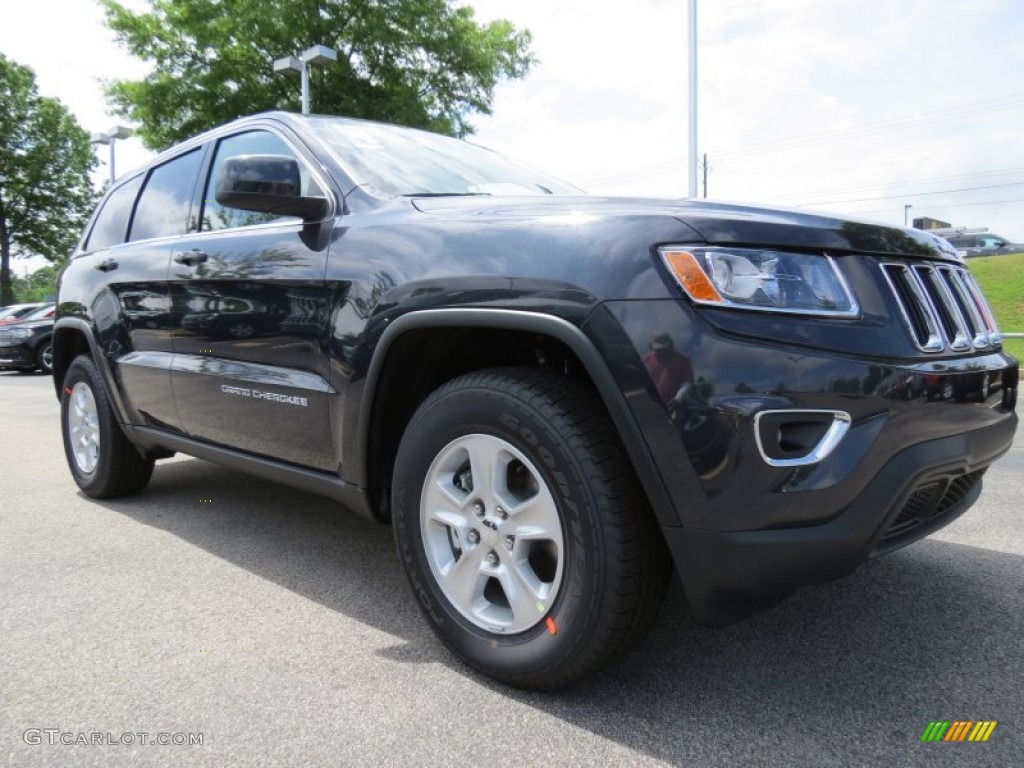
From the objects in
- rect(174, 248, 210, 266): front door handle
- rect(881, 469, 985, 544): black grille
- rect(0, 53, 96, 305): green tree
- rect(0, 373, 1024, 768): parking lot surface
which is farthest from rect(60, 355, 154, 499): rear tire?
rect(0, 53, 96, 305): green tree

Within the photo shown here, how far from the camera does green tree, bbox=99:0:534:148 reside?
18.2 meters

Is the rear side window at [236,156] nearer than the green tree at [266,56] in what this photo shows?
Yes

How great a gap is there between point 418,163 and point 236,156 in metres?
0.64

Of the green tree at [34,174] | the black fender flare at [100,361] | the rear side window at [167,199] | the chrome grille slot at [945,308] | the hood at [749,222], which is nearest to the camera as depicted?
the hood at [749,222]

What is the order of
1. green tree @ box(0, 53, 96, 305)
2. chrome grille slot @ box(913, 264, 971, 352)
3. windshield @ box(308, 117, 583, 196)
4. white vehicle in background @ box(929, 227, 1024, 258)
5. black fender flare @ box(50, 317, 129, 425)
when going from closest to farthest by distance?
chrome grille slot @ box(913, 264, 971, 352) → windshield @ box(308, 117, 583, 196) → black fender flare @ box(50, 317, 129, 425) → green tree @ box(0, 53, 96, 305) → white vehicle in background @ box(929, 227, 1024, 258)

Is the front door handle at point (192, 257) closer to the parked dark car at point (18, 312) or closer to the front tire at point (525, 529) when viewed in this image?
the front tire at point (525, 529)

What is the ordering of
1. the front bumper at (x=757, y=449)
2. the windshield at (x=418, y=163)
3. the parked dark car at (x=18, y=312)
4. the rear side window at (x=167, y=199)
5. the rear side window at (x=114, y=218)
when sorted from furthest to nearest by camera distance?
the parked dark car at (x=18, y=312) < the rear side window at (x=114, y=218) < the rear side window at (x=167, y=199) < the windshield at (x=418, y=163) < the front bumper at (x=757, y=449)

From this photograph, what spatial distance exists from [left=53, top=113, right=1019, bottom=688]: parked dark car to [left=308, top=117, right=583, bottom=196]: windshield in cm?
2

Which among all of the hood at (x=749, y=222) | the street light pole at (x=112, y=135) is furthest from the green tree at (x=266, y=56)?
the hood at (x=749, y=222)

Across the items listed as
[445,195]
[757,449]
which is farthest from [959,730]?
[445,195]

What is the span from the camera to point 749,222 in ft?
5.90

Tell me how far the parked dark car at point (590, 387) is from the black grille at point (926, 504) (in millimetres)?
10

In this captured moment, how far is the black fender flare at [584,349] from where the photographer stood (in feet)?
5.77

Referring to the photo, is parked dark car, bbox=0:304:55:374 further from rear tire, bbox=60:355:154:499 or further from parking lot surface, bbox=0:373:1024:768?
parking lot surface, bbox=0:373:1024:768
